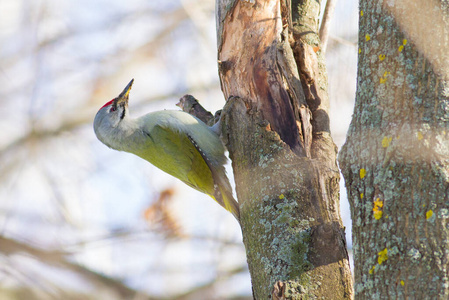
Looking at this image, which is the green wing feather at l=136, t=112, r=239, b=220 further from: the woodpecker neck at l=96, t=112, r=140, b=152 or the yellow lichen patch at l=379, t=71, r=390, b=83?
the yellow lichen patch at l=379, t=71, r=390, b=83

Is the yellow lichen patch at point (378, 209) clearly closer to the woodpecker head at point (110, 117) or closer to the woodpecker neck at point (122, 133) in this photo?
the woodpecker neck at point (122, 133)

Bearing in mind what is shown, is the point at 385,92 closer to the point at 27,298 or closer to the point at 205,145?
the point at 205,145

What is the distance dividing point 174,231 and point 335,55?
2756mm

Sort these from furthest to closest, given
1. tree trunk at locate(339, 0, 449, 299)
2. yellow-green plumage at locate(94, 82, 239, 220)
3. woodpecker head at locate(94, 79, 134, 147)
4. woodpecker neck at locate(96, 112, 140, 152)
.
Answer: woodpecker head at locate(94, 79, 134, 147) → woodpecker neck at locate(96, 112, 140, 152) → yellow-green plumage at locate(94, 82, 239, 220) → tree trunk at locate(339, 0, 449, 299)

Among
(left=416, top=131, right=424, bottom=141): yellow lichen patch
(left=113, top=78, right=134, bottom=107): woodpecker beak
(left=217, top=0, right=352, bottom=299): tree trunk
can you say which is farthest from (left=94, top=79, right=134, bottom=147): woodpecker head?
(left=416, top=131, right=424, bottom=141): yellow lichen patch

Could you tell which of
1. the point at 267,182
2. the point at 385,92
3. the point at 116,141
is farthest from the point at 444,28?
the point at 116,141

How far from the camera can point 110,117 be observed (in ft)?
14.6

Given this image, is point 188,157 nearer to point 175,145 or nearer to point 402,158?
point 175,145

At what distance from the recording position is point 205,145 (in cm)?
402

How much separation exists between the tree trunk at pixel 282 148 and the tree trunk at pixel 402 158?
47cm

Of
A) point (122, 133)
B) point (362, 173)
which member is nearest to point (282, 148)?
point (362, 173)

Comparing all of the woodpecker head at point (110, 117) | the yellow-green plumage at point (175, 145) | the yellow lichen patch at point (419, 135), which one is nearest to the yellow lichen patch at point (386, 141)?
the yellow lichen patch at point (419, 135)

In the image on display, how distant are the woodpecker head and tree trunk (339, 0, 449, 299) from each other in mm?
2963

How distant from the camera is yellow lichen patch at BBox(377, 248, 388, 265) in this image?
1714mm
